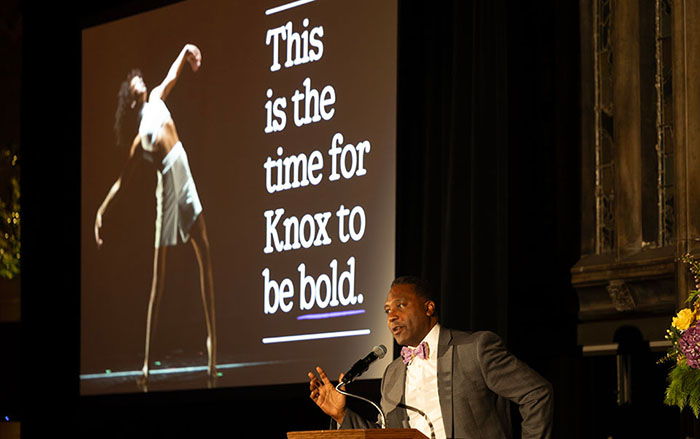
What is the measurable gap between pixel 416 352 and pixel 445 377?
0.15 m

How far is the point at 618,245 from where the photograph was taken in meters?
5.28

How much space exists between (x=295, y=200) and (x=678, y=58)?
93.8 inches

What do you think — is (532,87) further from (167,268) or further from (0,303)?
(0,303)

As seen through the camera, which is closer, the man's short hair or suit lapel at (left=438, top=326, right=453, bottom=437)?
suit lapel at (left=438, top=326, right=453, bottom=437)

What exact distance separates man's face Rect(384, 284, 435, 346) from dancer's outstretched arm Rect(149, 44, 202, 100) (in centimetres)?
327

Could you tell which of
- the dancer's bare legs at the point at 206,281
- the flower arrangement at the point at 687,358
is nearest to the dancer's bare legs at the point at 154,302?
the dancer's bare legs at the point at 206,281

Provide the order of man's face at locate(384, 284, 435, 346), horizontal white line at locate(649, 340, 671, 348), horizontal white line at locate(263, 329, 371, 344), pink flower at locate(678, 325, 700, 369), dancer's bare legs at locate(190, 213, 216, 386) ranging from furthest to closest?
1. dancer's bare legs at locate(190, 213, 216, 386)
2. horizontal white line at locate(263, 329, 371, 344)
3. horizontal white line at locate(649, 340, 671, 348)
4. man's face at locate(384, 284, 435, 346)
5. pink flower at locate(678, 325, 700, 369)

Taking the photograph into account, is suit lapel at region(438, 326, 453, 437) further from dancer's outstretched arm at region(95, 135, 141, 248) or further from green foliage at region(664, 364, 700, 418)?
dancer's outstretched arm at region(95, 135, 141, 248)

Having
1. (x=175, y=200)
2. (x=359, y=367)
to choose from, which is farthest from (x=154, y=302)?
(x=359, y=367)

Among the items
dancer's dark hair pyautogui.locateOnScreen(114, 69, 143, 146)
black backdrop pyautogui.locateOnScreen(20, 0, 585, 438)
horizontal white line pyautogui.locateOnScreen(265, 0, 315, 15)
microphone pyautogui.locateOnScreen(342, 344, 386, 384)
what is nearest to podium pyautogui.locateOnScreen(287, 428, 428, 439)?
microphone pyautogui.locateOnScreen(342, 344, 386, 384)

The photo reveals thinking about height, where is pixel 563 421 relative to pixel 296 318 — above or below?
below

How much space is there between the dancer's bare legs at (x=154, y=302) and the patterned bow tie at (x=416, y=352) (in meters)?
3.13

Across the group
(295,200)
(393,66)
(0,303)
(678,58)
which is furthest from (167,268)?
(678,58)

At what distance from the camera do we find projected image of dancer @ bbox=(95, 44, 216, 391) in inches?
263
